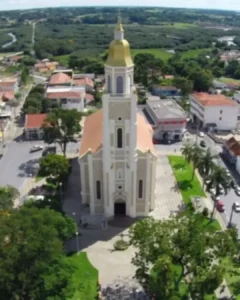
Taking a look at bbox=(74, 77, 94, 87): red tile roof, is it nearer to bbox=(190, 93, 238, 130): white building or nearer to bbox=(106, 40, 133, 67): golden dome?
bbox=(190, 93, 238, 130): white building

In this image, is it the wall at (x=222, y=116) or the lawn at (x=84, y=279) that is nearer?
the lawn at (x=84, y=279)

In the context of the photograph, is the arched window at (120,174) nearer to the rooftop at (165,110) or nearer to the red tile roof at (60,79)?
the rooftop at (165,110)

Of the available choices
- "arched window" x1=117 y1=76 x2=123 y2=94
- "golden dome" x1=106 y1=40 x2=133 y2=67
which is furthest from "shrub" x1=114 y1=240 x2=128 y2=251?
"golden dome" x1=106 y1=40 x2=133 y2=67

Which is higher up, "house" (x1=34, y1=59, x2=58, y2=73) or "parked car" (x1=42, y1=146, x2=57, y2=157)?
"house" (x1=34, y1=59, x2=58, y2=73)

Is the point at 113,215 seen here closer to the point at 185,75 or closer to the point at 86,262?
the point at 86,262

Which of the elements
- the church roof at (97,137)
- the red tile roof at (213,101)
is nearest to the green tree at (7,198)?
the church roof at (97,137)

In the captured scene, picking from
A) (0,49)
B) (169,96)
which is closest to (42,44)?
(0,49)

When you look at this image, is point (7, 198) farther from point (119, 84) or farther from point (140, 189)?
point (119, 84)
